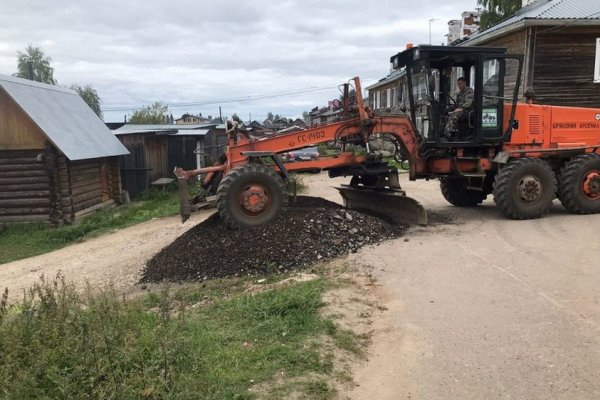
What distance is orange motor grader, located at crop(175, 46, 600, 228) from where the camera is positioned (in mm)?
10031

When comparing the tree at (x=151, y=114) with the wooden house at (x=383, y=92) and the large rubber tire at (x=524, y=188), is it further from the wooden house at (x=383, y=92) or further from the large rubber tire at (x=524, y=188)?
the large rubber tire at (x=524, y=188)

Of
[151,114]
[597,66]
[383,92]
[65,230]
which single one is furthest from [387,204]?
[151,114]

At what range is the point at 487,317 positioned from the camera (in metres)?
5.51

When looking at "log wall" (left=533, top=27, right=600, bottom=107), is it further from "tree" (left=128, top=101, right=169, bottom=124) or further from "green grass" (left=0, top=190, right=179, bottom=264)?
"tree" (left=128, top=101, right=169, bottom=124)

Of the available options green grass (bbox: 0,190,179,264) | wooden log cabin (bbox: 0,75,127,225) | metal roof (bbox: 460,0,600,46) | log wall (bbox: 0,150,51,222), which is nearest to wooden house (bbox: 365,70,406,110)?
metal roof (bbox: 460,0,600,46)

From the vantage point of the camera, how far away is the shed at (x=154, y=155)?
22594 millimetres

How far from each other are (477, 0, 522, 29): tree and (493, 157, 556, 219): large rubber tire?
902 inches

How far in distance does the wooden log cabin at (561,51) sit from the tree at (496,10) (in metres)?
12.1

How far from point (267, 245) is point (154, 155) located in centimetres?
1623

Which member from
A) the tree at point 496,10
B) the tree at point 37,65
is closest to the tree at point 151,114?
the tree at point 37,65

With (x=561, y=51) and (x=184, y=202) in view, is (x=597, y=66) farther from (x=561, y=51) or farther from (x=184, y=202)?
(x=184, y=202)

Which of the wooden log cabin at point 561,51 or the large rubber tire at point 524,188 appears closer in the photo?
the large rubber tire at point 524,188

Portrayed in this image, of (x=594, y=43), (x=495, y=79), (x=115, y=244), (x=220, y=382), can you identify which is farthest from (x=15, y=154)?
(x=594, y=43)

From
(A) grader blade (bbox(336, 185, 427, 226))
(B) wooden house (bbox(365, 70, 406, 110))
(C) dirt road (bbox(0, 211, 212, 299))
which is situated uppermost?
(B) wooden house (bbox(365, 70, 406, 110))
